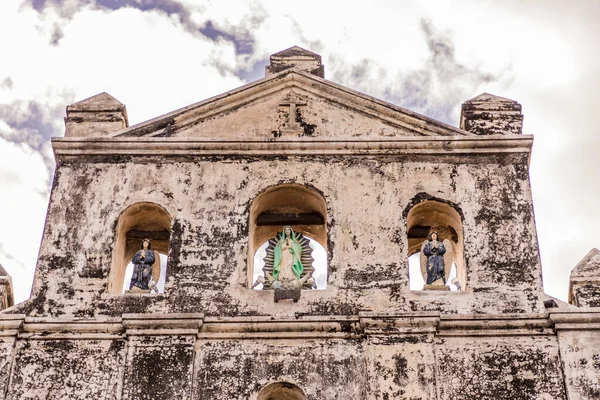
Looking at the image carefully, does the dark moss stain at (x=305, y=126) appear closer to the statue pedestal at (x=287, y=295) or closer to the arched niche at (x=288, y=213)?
the arched niche at (x=288, y=213)

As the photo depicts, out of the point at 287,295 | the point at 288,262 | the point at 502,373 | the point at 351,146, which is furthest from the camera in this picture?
the point at 351,146

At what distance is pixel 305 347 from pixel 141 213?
12.0ft

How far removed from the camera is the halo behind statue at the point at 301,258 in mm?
17422

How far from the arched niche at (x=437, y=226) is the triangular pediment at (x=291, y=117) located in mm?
1287

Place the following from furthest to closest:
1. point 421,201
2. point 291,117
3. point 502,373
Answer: point 291,117, point 421,201, point 502,373

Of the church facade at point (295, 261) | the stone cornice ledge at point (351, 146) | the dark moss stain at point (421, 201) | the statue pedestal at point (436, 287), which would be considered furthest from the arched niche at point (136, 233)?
the statue pedestal at point (436, 287)

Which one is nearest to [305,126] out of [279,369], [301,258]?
[301,258]

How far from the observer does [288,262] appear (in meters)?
17.6

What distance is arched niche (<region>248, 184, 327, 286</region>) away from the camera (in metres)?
18.2

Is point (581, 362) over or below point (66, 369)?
over

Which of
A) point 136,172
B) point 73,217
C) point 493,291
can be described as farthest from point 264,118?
point 493,291

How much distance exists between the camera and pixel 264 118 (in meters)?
19.1

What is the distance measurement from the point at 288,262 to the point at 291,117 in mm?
2672

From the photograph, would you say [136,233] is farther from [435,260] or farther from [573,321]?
[573,321]
